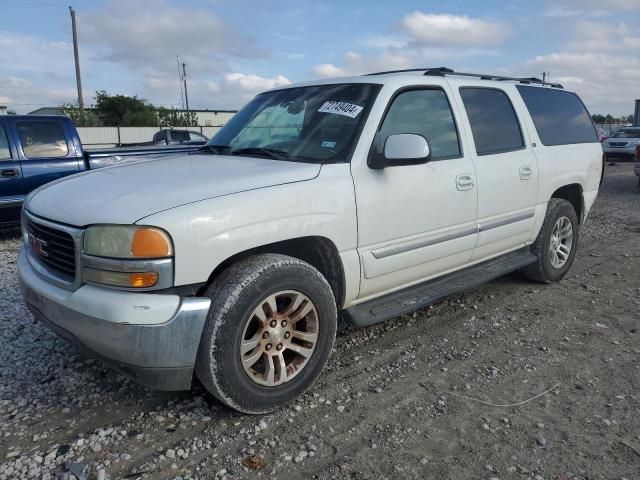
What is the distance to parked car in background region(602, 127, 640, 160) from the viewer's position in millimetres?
19047

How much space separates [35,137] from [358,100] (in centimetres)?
582

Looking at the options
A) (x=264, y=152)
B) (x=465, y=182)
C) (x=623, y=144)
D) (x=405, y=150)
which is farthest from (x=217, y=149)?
(x=623, y=144)

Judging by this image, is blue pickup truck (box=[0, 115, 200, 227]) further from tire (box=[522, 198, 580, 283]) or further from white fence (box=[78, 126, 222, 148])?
white fence (box=[78, 126, 222, 148])

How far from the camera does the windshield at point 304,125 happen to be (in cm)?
327

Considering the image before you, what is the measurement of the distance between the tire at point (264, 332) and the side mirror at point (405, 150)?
835 millimetres

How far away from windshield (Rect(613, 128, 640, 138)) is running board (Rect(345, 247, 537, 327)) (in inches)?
716

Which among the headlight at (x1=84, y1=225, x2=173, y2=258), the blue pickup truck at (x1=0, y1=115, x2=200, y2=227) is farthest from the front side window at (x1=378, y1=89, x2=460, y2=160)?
the blue pickup truck at (x1=0, y1=115, x2=200, y2=227)

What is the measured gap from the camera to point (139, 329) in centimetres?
237

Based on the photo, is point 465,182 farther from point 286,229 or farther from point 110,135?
point 110,135

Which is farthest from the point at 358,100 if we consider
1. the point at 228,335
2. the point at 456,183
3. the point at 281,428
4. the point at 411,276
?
the point at 281,428

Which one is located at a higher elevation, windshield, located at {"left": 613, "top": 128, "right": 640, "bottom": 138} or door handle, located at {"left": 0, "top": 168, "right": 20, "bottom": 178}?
windshield, located at {"left": 613, "top": 128, "right": 640, "bottom": 138}

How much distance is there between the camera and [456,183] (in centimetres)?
370

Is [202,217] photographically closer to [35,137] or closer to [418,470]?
[418,470]

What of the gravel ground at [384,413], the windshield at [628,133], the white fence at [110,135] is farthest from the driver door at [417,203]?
the white fence at [110,135]
